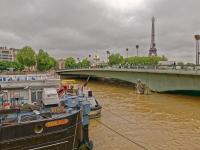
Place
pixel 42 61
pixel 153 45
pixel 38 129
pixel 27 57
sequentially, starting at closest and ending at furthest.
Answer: pixel 38 129, pixel 27 57, pixel 42 61, pixel 153 45

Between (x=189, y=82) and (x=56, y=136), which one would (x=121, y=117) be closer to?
(x=56, y=136)

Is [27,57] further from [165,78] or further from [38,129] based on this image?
[38,129]

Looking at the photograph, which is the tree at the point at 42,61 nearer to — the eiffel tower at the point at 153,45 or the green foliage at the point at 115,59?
the green foliage at the point at 115,59

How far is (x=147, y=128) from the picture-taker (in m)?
19.9

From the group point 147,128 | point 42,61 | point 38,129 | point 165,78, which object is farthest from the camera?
point 42,61

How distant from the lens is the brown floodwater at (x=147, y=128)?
15992 millimetres

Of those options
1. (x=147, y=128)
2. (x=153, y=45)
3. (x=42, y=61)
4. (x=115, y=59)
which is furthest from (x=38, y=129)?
(x=153, y=45)

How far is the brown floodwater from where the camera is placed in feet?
52.5

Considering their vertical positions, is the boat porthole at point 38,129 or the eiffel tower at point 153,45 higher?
the eiffel tower at point 153,45

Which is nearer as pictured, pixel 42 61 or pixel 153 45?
pixel 42 61

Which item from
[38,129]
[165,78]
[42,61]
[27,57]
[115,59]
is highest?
[27,57]

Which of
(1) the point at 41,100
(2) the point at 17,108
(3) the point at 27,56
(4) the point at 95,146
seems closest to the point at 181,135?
(4) the point at 95,146

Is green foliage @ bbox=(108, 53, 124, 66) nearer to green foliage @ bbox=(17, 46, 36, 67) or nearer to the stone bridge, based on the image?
green foliage @ bbox=(17, 46, 36, 67)

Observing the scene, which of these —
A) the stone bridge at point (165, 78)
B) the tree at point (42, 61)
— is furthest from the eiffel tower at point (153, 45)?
the stone bridge at point (165, 78)
